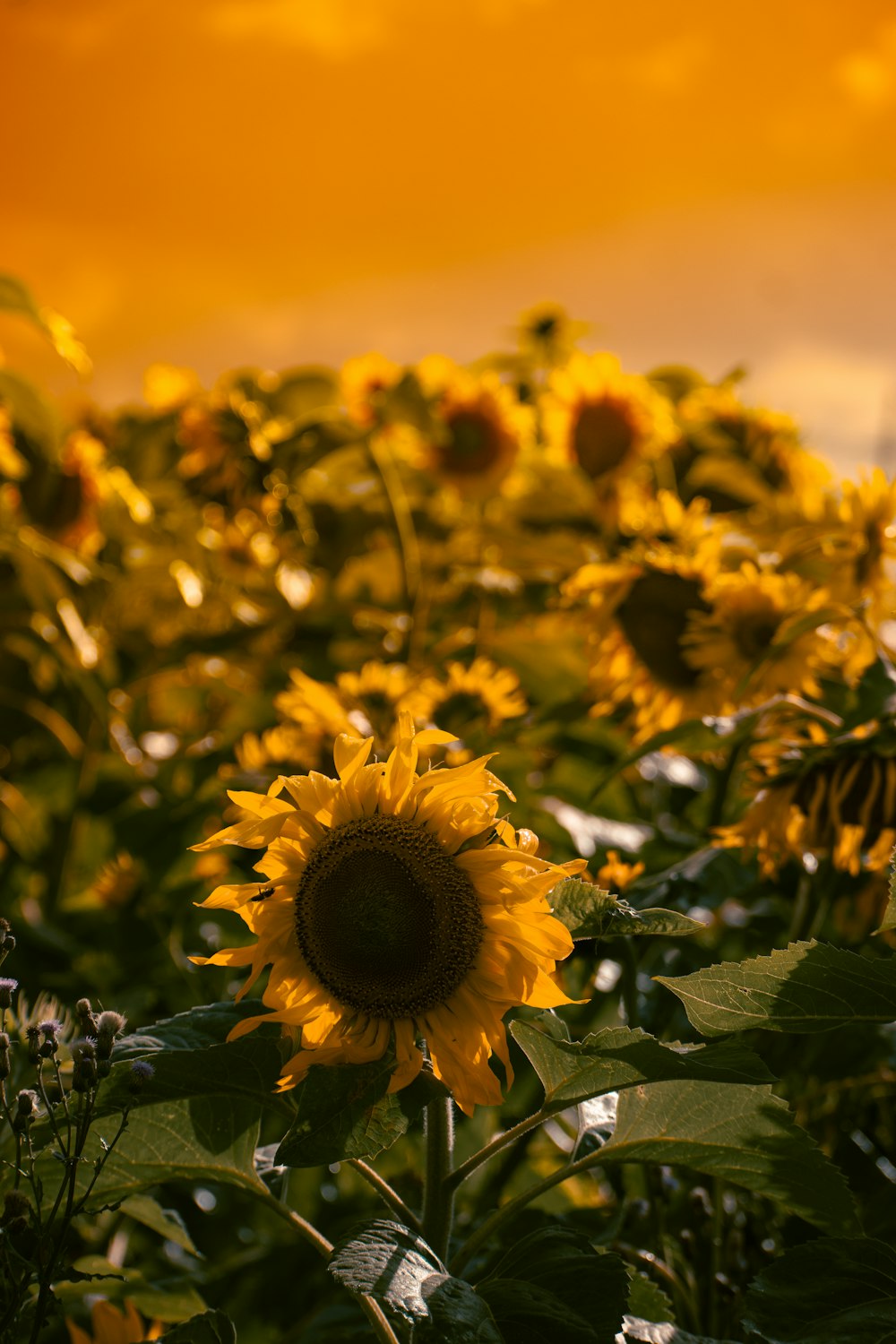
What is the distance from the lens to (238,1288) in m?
1.40

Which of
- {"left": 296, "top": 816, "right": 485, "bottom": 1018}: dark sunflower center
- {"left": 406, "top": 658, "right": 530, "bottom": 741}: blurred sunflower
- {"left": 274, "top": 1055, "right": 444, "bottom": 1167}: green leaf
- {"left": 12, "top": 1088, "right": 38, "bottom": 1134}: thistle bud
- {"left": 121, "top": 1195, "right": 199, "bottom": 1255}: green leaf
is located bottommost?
{"left": 121, "top": 1195, "right": 199, "bottom": 1255}: green leaf

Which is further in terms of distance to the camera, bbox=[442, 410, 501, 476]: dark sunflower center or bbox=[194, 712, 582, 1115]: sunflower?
bbox=[442, 410, 501, 476]: dark sunflower center

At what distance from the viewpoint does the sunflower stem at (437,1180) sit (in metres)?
0.67

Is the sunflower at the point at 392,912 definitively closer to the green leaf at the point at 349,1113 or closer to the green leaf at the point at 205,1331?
the green leaf at the point at 349,1113

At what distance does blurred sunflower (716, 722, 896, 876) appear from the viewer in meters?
0.90

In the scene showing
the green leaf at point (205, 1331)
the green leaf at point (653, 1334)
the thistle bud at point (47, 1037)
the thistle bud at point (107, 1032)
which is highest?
the thistle bud at point (107, 1032)

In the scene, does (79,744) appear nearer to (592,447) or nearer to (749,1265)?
(592,447)

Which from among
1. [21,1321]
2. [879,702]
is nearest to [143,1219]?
[21,1321]

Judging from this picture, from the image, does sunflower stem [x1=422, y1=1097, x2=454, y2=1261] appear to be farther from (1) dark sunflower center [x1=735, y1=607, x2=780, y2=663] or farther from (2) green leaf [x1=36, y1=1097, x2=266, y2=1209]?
(1) dark sunflower center [x1=735, y1=607, x2=780, y2=663]

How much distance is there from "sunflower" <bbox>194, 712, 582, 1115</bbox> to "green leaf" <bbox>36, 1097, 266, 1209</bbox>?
0.25 feet

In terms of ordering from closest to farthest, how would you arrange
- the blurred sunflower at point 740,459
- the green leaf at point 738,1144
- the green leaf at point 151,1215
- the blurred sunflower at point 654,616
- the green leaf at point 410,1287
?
the green leaf at point 410,1287 < the green leaf at point 738,1144 < the green leaf at point 151,1215 < the blurred sunflower at point 654,616 < the blurred sunflower at point 740,459

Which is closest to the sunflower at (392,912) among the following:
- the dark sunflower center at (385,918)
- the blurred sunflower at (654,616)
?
the dark sunflower center at (385,918)

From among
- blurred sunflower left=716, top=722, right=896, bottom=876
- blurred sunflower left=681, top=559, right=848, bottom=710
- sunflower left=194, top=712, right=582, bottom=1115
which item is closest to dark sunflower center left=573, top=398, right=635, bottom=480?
blurred sunflower left=681, top=559, right=848, bottom=710

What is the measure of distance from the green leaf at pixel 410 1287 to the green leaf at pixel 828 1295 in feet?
0.47
